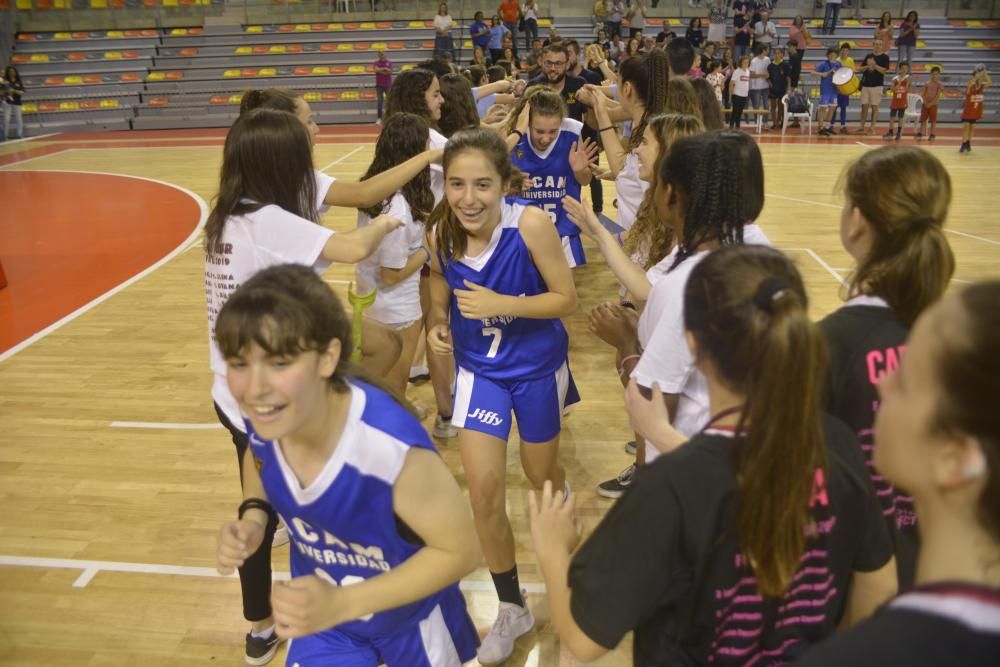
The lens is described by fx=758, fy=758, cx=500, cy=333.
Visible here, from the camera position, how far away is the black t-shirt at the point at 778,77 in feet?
54.7

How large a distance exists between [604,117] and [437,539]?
3.51 meters

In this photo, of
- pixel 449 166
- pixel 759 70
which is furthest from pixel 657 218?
pixel 759 70

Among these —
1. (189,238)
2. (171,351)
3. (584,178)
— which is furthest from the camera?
(189,238)

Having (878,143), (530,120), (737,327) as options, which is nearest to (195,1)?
(878,143)

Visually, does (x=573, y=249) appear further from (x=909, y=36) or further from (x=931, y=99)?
(x=909, y=36)

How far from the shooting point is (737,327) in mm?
1426

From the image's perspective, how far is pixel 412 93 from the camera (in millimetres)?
4746

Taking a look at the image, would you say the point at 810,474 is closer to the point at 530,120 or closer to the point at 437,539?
the point at 437,539

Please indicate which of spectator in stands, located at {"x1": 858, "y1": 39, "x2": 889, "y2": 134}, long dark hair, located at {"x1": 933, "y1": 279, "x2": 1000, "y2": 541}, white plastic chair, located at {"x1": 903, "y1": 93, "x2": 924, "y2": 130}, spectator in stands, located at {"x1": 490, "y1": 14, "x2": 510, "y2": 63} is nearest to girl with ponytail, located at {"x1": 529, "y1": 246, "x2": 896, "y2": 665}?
long dark hair, located at {"x1": 933, "y1": 279, "x2": 1000, "y2": 541}

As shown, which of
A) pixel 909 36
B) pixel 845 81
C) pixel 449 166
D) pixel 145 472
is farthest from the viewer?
pixel 909 36

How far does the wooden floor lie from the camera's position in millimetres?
3350

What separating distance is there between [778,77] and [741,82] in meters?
1.25

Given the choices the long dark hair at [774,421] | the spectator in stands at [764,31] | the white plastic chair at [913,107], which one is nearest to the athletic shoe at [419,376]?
the long dark hair at [774,421]

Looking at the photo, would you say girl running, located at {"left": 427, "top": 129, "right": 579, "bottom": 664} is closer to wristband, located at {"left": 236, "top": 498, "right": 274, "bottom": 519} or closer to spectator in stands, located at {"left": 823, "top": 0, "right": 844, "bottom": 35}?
wristband, located at {"left": 236, "top": 498, "right": 274, "bottom": 519}
